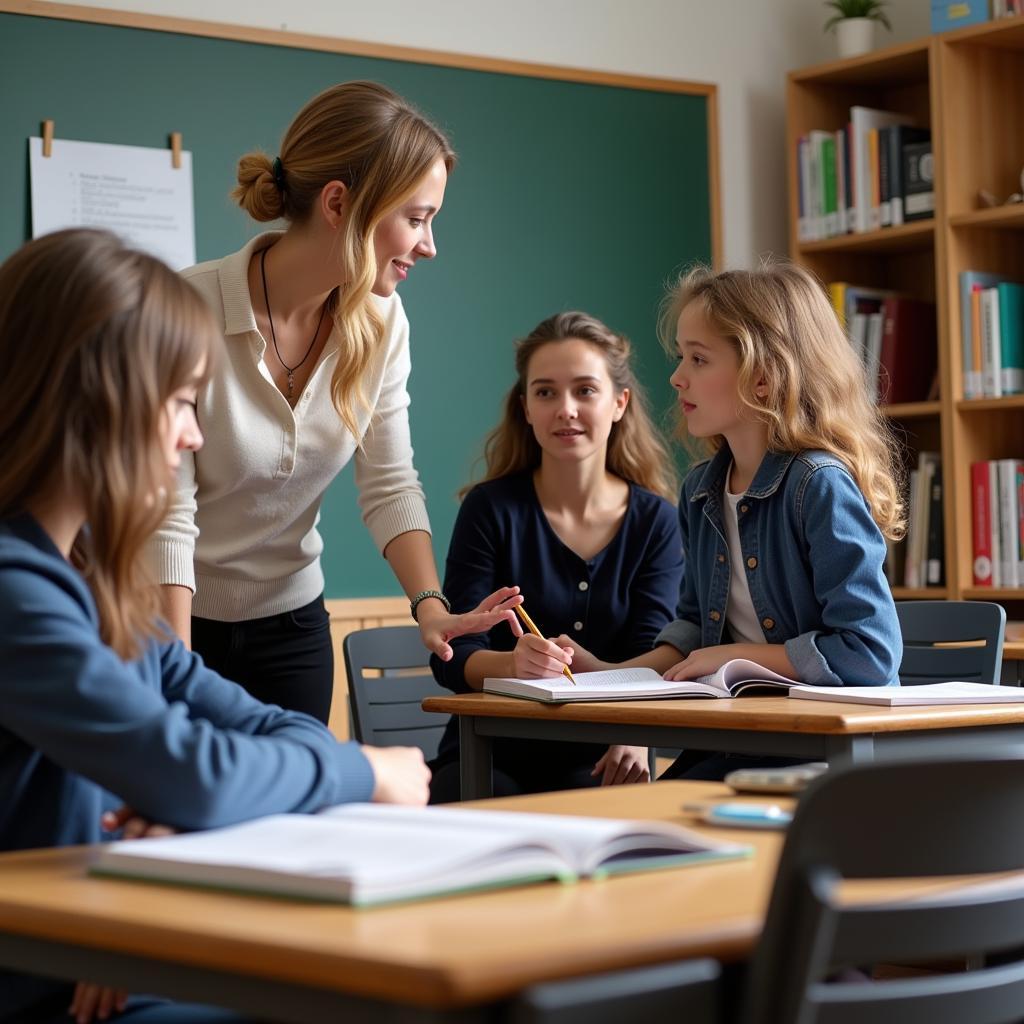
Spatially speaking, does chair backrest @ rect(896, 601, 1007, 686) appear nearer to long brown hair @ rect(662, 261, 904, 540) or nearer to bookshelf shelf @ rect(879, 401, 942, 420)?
long brown hair @ rect(662, 261, 904, 540)

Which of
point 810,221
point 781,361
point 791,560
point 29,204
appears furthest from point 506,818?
point 810,221

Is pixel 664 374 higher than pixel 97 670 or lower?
higher

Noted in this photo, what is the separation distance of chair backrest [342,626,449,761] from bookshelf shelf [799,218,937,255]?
2023mm

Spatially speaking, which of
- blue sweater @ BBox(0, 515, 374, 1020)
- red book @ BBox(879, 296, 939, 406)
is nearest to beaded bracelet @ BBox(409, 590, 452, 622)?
blue sweater @ BBox(0, 515, 374, 1020)

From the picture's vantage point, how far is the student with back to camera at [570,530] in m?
2.85

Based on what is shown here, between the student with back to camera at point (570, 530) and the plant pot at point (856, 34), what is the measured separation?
1958 millimetres

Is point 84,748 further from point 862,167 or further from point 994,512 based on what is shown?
point 862,167

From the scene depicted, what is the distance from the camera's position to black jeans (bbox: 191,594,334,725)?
8.32 ft

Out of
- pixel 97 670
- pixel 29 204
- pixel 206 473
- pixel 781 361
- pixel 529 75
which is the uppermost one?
pixel 529 75

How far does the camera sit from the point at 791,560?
8.04 ft

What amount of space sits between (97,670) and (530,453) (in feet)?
6.41

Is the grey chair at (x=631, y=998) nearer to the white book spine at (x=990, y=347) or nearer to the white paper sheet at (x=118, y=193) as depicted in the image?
the white paper sheet at (x=118, y=193)

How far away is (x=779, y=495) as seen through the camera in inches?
97.6

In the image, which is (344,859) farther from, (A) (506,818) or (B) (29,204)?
(B) (29,204)
